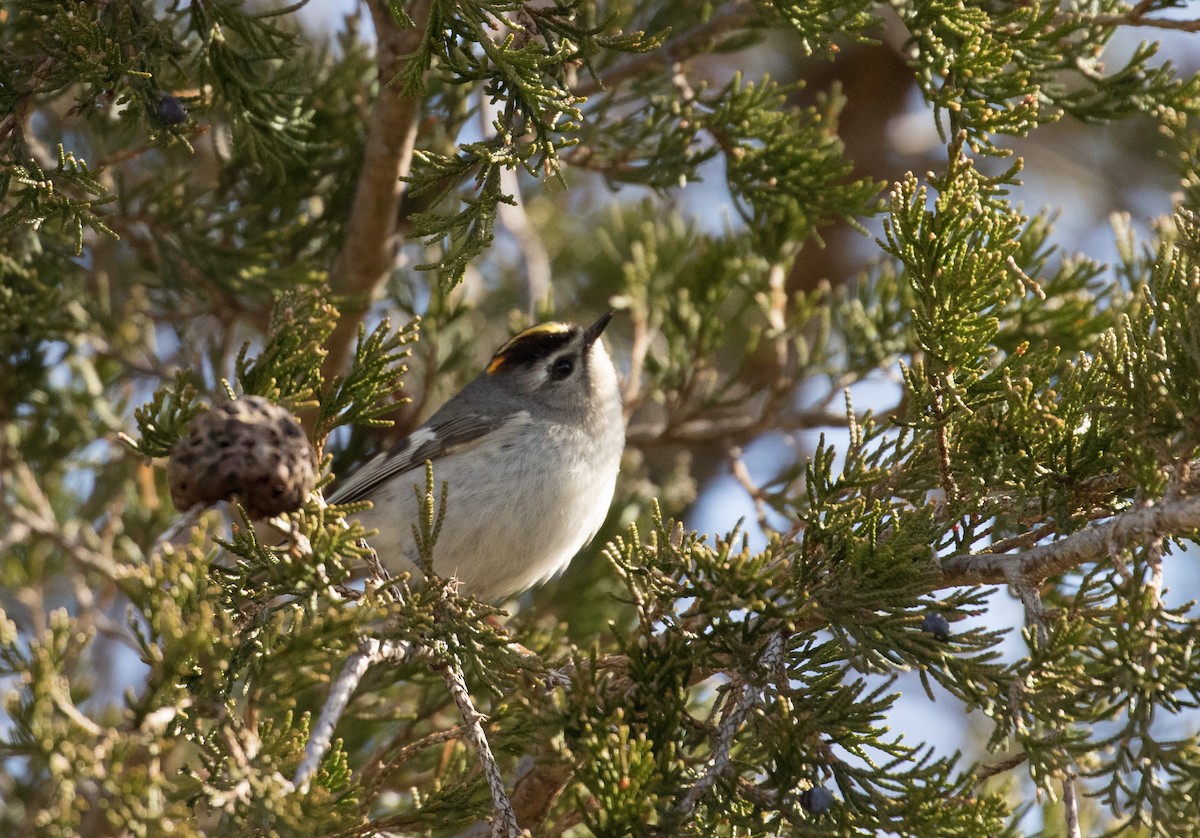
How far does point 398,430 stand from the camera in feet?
12.2

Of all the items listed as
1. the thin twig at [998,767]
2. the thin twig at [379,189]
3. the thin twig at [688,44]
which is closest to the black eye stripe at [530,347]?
the thin twig at [379,189]

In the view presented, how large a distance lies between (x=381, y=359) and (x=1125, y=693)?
4.54 feet

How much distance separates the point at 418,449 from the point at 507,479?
333mm

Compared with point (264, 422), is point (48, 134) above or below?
above

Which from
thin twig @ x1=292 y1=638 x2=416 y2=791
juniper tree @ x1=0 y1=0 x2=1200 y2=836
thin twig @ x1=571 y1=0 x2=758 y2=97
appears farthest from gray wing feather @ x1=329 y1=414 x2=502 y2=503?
thin twig @ x1=292 y1=638 x2=416 y2=791

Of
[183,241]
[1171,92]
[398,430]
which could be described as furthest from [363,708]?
[1171,92]

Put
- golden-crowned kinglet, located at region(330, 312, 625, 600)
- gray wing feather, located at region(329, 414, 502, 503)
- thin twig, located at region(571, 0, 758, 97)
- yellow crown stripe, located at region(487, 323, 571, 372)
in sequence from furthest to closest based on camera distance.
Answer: yellow crown stripe, located at region(487, 323, 571, 372) < gray wing feather, located at region(329, 414, 502, 503) < golden-crowned kinglet, located at region(330, 312, 625, 600) < thin twig, located at region(571, 0, 758, 97)

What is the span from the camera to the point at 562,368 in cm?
369

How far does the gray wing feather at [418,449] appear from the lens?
10.6ft

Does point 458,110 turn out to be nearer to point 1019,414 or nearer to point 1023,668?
point 1019,414

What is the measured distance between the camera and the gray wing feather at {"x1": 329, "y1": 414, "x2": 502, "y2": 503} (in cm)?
325

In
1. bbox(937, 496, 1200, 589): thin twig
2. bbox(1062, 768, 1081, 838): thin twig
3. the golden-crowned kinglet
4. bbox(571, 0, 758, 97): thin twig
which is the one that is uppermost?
bbox(571, 0, 758, 97): thin twig

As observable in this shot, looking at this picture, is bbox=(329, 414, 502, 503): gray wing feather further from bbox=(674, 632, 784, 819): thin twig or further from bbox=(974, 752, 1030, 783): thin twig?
bbox=(974, 752, 1030, 783): thin twig

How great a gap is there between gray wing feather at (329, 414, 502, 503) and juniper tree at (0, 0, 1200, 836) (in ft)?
0.80
